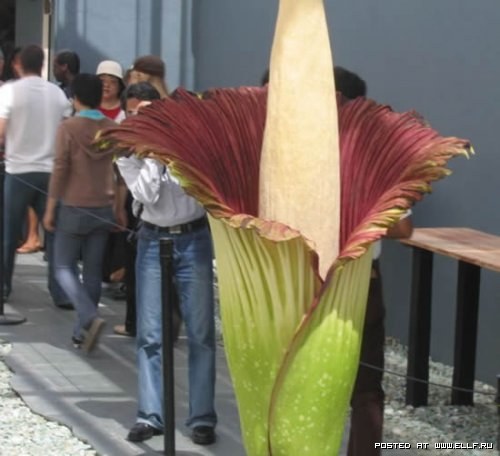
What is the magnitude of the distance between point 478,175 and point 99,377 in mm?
2307

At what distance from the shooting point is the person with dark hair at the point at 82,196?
6.45m

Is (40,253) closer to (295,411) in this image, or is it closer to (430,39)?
(430,39)

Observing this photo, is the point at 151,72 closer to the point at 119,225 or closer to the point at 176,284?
the point at 119,225

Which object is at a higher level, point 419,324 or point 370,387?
point 370,387

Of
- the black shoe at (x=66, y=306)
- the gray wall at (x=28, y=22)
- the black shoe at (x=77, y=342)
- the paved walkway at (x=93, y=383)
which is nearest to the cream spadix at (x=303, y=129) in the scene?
the paved walkway at (x=93, y=383)

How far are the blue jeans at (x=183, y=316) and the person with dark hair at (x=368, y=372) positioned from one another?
3.59 feet

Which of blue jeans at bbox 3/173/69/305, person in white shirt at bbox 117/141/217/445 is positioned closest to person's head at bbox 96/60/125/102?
blue jeans at bbox 3/173/69/305

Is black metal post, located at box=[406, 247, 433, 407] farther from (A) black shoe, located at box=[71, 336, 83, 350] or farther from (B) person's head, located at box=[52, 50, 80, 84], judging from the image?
(B) person's head, located at box=[52, 50, 80, 84]

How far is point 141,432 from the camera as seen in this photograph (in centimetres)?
509

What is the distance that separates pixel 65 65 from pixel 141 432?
4855 mm

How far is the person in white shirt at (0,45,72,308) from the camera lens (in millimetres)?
7410

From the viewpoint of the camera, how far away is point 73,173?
6.51 meters

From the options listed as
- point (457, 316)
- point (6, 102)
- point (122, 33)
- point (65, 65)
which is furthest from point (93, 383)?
point (122, 33)

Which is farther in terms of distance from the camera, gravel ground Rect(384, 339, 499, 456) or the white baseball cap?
the white baseball cap
